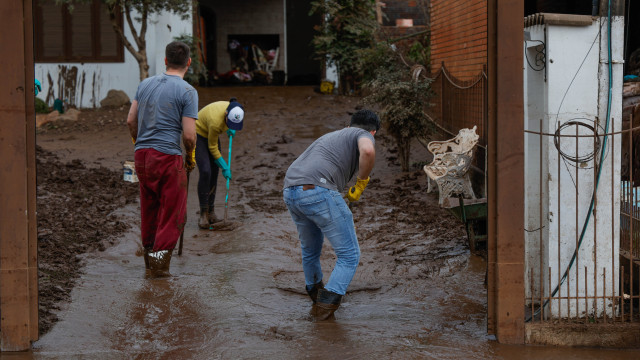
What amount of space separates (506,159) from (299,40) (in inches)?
760

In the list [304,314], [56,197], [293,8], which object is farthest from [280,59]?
[304,314]

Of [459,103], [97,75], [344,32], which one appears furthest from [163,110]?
[97,75]

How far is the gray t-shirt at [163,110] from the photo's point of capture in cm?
657

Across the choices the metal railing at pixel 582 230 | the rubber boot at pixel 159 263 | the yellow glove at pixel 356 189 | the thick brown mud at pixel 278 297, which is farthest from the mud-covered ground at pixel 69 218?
the metal railing at pixel 582 230

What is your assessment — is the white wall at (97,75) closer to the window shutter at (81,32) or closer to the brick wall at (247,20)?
the window shutter at (81,32)

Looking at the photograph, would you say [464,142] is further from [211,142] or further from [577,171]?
[577,171]

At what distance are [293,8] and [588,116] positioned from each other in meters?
19.4

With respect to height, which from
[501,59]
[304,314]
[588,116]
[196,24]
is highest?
[196,24]

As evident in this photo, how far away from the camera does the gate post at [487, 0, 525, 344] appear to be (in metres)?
4.96

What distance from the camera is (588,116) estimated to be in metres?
5.18

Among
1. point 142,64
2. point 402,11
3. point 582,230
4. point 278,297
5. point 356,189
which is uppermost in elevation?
point 402,11

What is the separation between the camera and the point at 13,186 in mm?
4883

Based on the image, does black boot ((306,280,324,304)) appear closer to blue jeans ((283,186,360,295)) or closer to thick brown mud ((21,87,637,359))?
thick brown mud ((21,87,637,359))

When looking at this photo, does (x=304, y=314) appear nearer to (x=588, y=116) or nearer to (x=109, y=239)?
(x=588, y=116)
